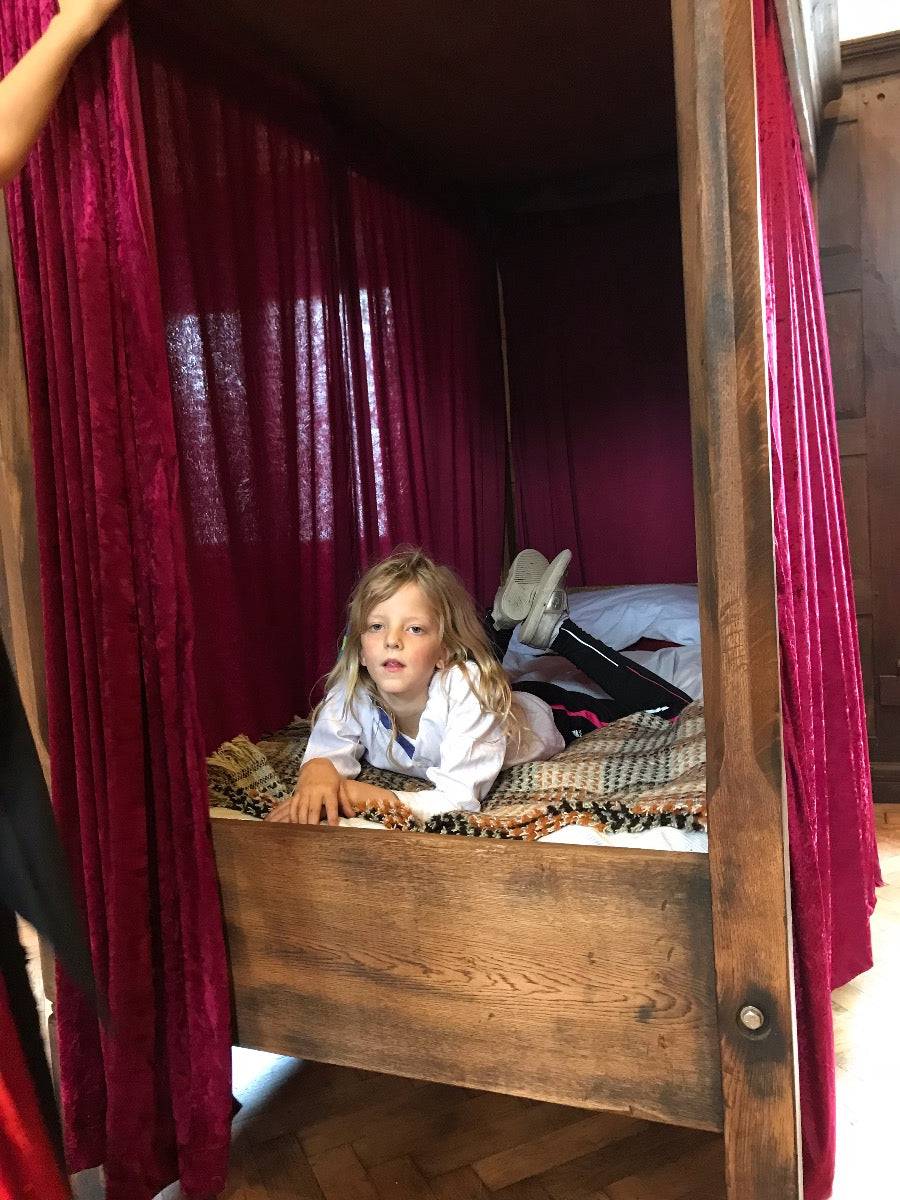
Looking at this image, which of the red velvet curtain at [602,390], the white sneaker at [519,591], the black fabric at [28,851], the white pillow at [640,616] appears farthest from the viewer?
the red velvet curtain at [602,390]

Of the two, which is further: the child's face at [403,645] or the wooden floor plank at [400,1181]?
the child's face at [403,645]

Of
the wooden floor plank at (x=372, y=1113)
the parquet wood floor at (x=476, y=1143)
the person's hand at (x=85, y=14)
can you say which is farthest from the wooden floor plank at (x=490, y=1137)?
the person's hand at (x=85, y=14)

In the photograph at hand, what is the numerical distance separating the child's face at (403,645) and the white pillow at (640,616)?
944mm

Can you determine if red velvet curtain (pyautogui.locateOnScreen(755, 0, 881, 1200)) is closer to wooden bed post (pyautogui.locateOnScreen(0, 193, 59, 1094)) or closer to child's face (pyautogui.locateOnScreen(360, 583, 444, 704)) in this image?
child's face (pyautogui.locateOnScreen(360, 583, 444, 704))

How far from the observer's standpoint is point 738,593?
1.17 metres

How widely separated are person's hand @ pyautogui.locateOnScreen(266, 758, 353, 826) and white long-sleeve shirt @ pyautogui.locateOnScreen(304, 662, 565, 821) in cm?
11

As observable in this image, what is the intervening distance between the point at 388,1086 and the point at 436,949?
66 cm

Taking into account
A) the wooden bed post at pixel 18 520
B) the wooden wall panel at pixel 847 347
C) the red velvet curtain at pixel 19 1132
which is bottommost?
the red velvet curtain at pixel 19 1132

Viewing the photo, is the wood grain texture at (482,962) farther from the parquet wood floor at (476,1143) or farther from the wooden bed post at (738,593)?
the parquet wood floor at (476,1143)

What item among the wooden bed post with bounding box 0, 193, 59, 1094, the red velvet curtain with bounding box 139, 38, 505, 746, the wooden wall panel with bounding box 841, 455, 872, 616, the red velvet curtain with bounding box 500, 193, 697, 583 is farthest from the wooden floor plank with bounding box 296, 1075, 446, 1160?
the wooden wall panel with bounding box 841, 455, 872, 616

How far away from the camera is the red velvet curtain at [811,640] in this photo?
1.30 m

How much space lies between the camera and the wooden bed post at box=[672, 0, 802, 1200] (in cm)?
112

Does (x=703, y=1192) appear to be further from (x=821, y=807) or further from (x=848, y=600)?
(x=848, y=600)

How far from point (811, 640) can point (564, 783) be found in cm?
49
